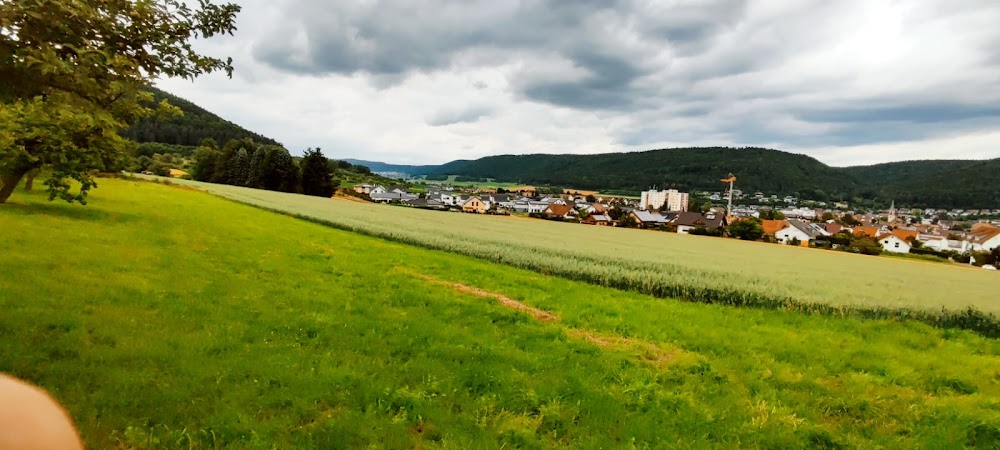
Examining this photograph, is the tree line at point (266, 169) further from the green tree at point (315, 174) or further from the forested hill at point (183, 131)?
the forested hill at point (183, 131)

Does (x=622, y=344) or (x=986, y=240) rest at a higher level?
(x=622, y=344)

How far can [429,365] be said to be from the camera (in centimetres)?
747

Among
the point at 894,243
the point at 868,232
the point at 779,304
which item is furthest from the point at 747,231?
the point at 779,304

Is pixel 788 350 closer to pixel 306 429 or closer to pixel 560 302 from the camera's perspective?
pixel 560 302

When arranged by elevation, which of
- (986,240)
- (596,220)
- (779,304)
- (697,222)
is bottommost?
(986,240)

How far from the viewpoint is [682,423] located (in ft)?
20.9

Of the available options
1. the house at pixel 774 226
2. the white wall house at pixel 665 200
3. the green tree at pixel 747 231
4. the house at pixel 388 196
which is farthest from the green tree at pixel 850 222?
the house at pixel 388 196

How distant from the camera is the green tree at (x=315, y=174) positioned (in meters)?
90.5

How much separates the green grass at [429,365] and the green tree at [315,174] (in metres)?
81.0

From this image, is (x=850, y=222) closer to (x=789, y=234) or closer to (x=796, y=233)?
(x=789, y=234)

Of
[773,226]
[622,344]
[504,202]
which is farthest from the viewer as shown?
[504,202]

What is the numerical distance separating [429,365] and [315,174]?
9077 cm

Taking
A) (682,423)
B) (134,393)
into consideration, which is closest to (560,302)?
(682,423)

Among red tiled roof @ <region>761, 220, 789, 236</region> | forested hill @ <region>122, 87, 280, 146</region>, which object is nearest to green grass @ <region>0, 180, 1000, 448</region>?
red tiled roof @ <region>761, 220, 789, 236</region>
